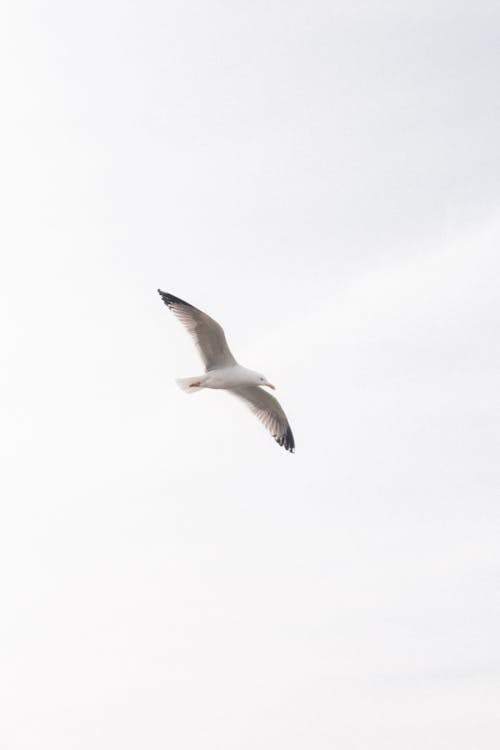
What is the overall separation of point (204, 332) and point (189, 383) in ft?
4.80

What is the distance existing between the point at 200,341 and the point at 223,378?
1.20 metres

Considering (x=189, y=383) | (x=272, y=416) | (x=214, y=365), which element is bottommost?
(x=189, y=383)

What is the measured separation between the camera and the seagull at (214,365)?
107 ft

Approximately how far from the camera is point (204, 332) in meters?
32.8

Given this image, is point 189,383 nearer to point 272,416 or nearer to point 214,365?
point 214,365

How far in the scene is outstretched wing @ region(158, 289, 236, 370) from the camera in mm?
32406

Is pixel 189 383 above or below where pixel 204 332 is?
below

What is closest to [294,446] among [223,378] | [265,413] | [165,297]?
[265,413]

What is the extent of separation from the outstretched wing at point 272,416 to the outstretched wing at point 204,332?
2454 millimetres

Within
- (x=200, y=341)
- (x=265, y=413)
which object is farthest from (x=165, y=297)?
A: (x=265, y=413)

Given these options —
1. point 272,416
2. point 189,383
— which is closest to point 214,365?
point 189,383

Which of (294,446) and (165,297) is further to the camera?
(294,446)

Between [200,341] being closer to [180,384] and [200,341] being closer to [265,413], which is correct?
[180,384]

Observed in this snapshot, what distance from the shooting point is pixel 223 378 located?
110ft
